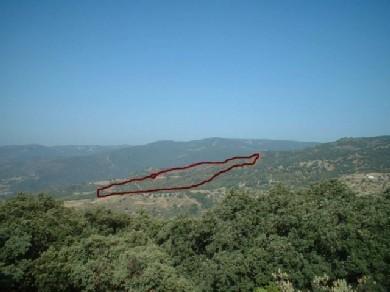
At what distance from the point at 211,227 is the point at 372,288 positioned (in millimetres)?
17956

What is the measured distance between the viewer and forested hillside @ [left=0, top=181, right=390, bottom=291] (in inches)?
1069

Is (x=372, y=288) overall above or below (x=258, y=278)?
above

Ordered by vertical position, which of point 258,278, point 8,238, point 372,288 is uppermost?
point 8,238

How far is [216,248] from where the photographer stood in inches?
1421

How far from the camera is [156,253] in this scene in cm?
3044

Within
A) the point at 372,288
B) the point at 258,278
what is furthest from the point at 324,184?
the point at 372,288

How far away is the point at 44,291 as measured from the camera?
87.6ft

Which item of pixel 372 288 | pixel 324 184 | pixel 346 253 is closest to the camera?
pixel 372 288

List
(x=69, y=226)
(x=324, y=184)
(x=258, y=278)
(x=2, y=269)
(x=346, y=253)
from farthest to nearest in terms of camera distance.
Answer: (x=324, y=184)
(x=69, y=226)
(x=346, y=253)
(x=258, y=278)
(x=2, y=269)

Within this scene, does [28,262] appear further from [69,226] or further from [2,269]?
[69,226]

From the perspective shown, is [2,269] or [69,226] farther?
[69,226]

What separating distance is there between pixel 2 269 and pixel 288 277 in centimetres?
2224

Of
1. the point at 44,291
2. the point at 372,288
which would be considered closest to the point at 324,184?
the point at 372,288

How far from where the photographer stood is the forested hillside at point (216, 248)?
1069 inches
